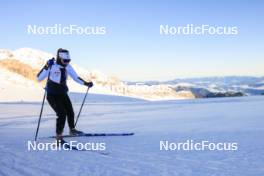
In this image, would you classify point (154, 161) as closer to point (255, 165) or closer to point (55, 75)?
point (255, 165)

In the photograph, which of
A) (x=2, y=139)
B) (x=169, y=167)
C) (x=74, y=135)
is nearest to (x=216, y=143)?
(x=169, y=167)

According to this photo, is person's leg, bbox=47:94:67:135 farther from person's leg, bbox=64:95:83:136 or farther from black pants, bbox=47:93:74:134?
person's leg, bbox=64:95:83:136

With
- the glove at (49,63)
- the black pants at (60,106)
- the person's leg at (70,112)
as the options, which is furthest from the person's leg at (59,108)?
the glove at (49,63)

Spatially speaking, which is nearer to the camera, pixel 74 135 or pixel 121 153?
pixel 121 153

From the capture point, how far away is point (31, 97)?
47.3m

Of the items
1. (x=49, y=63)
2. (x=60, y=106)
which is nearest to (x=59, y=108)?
(x=60, y=106)

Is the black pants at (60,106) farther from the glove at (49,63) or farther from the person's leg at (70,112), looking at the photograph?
the glove at (49,63)

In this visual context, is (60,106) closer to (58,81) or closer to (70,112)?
(70,112)

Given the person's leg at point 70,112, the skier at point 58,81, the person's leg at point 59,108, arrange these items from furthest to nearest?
the person's leg at point 70,112
the skier at point 58,81
the person's leg at point 59,108

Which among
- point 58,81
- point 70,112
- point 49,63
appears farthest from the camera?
point 70,112

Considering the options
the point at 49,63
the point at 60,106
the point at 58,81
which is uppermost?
the point at 49,63

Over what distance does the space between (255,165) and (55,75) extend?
4985 millimetres

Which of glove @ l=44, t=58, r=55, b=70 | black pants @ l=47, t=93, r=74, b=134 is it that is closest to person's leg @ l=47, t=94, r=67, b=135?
black pants @ l=47, t=93, r=74, b=134

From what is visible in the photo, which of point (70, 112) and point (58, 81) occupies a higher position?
point (58, 81)
